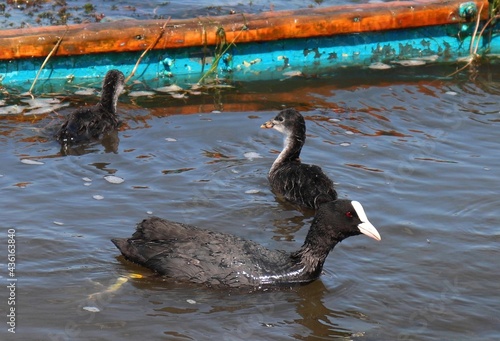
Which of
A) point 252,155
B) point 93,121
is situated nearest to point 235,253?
point 252,155

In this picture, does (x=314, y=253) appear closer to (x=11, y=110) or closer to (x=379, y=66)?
(x=11, y=110)

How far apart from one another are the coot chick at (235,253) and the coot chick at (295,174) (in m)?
1.34

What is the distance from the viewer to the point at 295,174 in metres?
9.68

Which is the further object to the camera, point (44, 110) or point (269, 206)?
point (44, 110)

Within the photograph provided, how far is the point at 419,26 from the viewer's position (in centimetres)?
1406

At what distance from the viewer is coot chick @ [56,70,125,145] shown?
10.8m

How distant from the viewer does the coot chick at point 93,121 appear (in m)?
10.8

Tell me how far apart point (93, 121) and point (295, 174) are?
2692 millimetres

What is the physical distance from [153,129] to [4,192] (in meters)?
2.49

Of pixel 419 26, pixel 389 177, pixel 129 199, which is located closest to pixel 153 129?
pixel 129 199

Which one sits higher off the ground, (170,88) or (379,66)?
(379,66)

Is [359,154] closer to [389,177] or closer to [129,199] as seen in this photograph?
[389,177]

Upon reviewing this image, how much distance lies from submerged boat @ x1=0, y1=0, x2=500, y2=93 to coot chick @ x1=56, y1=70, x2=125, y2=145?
123 centimetres

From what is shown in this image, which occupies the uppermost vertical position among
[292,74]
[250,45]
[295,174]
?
[250,45]
